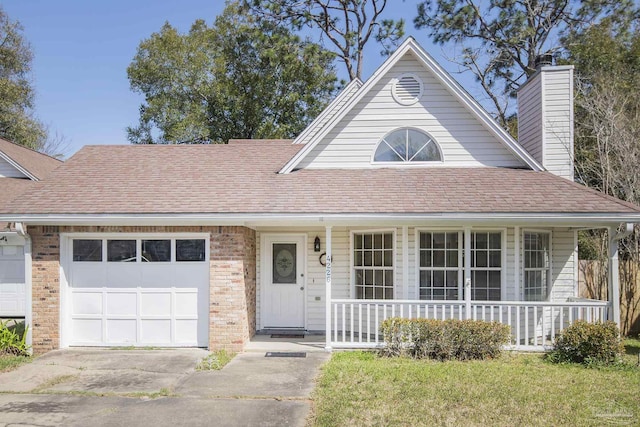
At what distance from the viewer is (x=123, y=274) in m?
10.3

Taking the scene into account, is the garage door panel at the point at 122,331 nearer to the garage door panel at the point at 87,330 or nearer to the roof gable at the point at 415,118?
the garage door panel at the point at 87,330

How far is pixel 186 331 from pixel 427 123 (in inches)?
276

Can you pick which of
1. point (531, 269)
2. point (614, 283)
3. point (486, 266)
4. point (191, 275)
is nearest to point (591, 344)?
point (614, 283)

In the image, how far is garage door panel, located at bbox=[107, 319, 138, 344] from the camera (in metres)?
10.3

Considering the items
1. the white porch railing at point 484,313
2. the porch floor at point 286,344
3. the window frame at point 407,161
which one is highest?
the window frame at point 407,161

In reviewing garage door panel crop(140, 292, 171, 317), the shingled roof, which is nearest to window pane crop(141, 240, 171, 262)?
garage door panel crop(140, 292, 171, 317)

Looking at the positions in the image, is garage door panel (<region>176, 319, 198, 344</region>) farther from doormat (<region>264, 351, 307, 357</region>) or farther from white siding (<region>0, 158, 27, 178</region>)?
white siding (<region>0, 158, 27, 178</region>)

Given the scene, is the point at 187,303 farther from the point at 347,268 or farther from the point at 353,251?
the point at 353,251

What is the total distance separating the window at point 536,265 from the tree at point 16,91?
26522 mm

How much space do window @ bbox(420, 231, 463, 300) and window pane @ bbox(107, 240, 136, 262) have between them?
19.9 ft

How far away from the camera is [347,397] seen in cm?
703

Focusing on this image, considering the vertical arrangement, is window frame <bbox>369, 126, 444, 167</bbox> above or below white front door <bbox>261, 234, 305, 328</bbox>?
above

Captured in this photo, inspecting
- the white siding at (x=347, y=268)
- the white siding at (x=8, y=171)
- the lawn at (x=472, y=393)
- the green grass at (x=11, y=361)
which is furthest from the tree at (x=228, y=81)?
the lawn at (x=472, y=393)

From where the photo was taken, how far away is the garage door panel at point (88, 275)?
33.8ft
